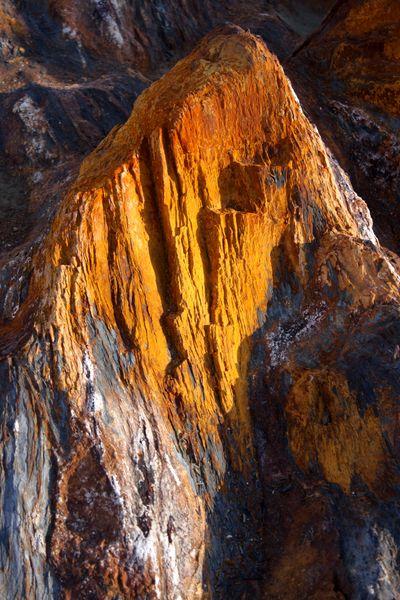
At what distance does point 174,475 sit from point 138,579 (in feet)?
4.93

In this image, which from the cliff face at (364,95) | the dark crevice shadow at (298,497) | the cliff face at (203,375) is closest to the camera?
the cliff face at (203,375)

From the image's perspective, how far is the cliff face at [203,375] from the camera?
30.3ft

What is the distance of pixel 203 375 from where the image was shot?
10.8 m

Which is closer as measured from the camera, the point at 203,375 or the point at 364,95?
the point at 203,375

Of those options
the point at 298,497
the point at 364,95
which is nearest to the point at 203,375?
the point at 298,497

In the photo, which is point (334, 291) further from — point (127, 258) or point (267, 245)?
point (127, 258)

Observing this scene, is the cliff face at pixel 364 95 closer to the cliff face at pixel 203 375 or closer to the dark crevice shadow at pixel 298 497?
the cliff face at pixel 203 375

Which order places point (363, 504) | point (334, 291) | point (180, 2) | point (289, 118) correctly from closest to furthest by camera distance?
point (363, 504) < point (334, 291) < point (289, 118) < point (180, 2)

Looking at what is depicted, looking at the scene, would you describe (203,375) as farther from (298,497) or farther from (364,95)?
(364,95)

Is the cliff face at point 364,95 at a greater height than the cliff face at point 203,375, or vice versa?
the cliff face at point 364,95

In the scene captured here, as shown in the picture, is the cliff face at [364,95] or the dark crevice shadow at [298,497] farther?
the cliff face at [364,95]

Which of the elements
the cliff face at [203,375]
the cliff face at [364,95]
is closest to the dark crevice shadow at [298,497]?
the cliff face at [203,375]

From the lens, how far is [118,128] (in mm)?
11523

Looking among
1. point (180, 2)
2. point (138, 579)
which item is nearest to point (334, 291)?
point (138, 579)
